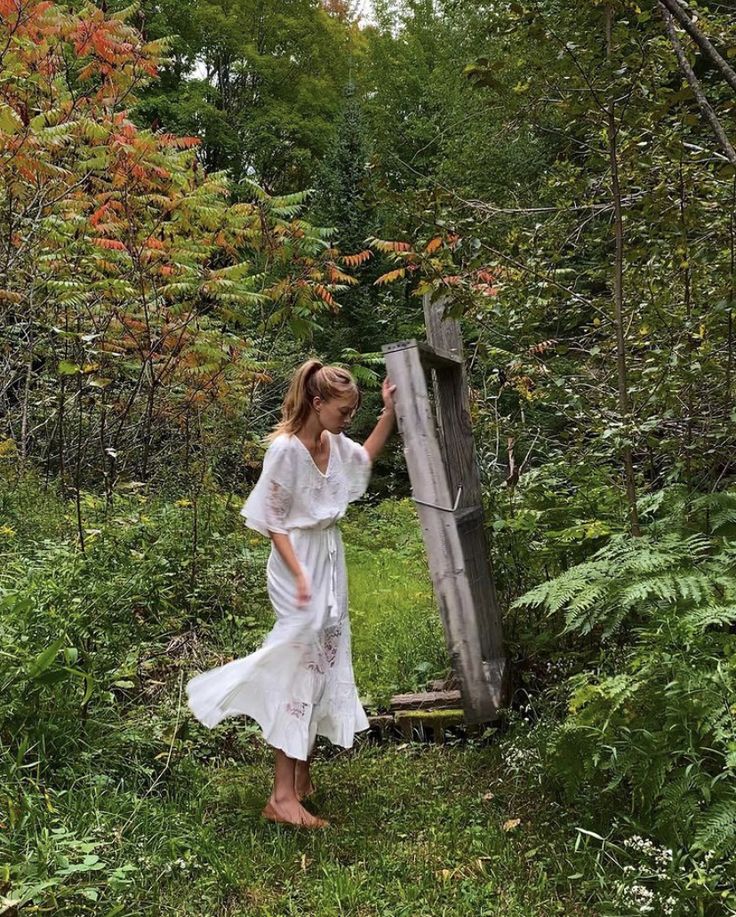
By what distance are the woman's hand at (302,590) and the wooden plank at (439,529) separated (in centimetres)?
61

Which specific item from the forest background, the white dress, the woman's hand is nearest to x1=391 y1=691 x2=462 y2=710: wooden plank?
the forest background

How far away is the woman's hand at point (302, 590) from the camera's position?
3.24m

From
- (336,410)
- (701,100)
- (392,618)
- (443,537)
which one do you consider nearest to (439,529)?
(443,537)

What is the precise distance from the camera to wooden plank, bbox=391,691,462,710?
4.13 metres

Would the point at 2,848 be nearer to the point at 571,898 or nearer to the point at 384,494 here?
the point at 571,898

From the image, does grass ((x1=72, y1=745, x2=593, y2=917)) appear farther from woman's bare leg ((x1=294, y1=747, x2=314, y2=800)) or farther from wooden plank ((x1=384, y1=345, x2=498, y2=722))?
wooden plank ((x1=384, y1=345, x2=498, y2=722))

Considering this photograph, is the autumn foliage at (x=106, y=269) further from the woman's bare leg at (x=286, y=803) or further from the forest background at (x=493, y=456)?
the woman's bare leg at (x=286, y=803)

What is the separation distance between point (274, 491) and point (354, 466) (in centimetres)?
47

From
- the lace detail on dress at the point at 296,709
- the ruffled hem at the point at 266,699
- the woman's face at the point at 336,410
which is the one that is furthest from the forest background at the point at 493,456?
the woman's face at the point at 336,410

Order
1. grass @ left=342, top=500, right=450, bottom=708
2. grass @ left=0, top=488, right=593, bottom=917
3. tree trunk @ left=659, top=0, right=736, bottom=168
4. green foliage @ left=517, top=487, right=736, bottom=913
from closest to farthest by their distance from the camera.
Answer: green foliage @ left=517, top=487, right=736, bottom=913
grass @ left=0, top=488, right=593, bottom=917
tree trunk @ left=659, top=0, right=736, bottom=168
grass @ left=342, top=500, right=450, bottom=708

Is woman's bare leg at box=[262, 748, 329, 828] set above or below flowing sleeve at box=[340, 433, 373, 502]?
below

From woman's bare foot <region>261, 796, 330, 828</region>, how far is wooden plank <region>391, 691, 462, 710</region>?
3.57ft

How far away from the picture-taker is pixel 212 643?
492 centimetres

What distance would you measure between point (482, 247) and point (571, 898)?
2.84 m
